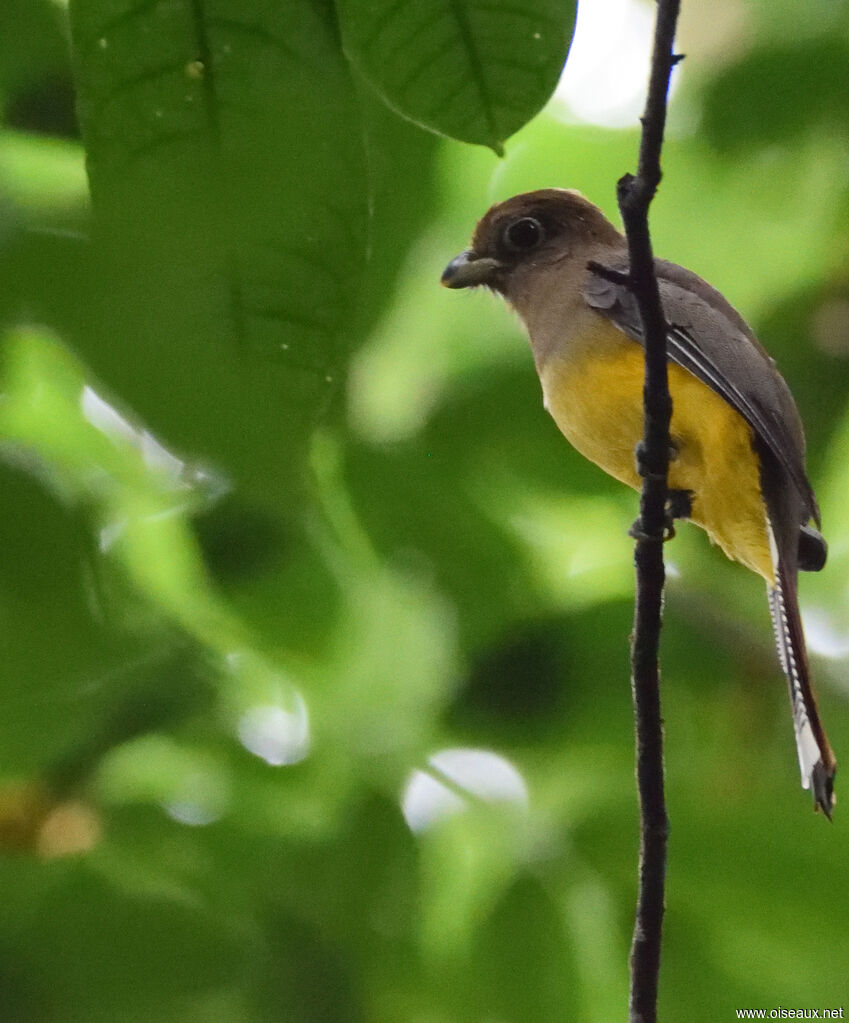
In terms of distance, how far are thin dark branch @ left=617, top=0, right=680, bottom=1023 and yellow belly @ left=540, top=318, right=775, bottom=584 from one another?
0.71 meters

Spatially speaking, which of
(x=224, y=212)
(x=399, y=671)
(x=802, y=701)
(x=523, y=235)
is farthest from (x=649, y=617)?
(x=523, y=235)

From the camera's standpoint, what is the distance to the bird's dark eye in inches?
147

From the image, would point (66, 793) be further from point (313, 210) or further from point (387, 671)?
point (313, 210)

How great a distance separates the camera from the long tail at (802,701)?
2.10 m

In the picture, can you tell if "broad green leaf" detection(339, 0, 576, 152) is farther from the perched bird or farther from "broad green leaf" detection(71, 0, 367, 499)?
the perched bird

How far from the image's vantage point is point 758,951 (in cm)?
262

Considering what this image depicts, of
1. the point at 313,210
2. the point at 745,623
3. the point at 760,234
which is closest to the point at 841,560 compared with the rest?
the point at 745,623

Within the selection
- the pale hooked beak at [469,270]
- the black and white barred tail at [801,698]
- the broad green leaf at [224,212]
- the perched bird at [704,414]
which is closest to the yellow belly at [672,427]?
the perched bird at [704,414]

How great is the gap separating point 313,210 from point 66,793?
1.75 metres

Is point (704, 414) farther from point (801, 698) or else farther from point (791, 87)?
point (791, 87)

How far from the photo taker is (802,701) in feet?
7.69

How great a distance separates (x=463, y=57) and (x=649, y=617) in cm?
95

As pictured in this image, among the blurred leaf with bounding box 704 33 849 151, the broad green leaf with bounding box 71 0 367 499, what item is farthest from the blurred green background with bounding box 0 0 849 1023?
the broad green leaf with bounding box 71 0 367 499

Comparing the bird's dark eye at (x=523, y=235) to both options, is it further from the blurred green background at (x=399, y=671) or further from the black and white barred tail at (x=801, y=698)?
the black and white barred tail at (x=801, y=698)
